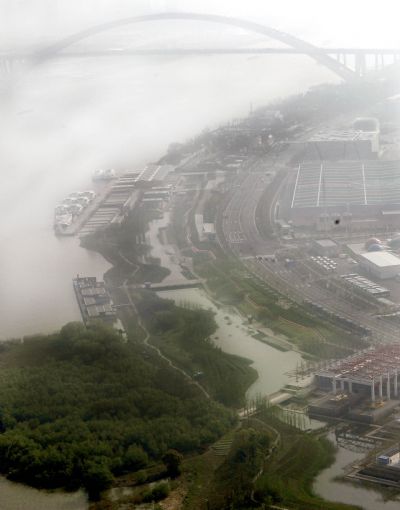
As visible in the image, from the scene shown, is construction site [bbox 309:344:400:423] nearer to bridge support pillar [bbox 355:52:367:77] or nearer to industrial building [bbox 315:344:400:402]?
industrial building [bbox 315:344:400:402]

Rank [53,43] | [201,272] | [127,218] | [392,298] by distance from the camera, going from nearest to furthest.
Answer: [392,298] → [201,272] → [127,218] → [53,43]

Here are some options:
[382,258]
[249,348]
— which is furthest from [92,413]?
[382,258]

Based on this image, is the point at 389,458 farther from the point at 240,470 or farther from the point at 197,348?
the point at 197,348

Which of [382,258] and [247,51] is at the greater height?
[247,51]

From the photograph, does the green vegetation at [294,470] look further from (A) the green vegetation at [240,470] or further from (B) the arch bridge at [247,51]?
(B) the arch bridge at [247,51]

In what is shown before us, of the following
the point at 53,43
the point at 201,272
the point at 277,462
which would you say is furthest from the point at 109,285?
the point at 53,43

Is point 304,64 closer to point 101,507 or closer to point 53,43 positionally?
point 53,43

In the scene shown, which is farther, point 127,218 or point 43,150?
point 43,150

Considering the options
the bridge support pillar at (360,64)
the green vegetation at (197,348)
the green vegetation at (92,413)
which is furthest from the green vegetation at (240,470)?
the bridge support pillar at (360,64)
